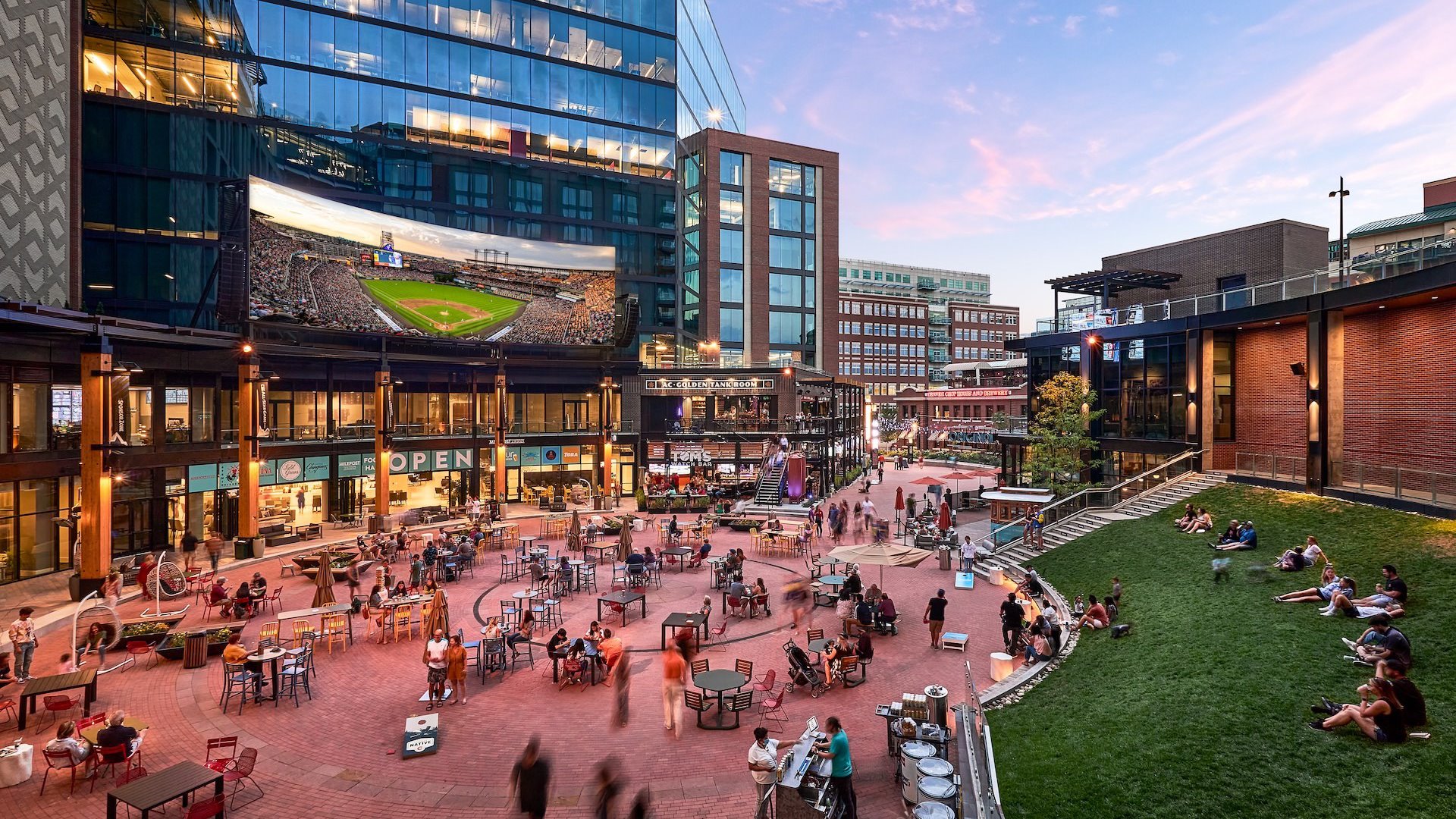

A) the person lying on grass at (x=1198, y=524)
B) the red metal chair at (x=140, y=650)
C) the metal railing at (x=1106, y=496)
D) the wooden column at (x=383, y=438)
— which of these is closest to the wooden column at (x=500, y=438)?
the wooden column at (x=383, y=438)

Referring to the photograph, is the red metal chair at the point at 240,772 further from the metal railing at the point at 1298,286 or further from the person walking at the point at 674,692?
the metal railing at the point at 1298,286

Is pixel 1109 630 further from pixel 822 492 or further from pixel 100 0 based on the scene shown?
pixel 100 0

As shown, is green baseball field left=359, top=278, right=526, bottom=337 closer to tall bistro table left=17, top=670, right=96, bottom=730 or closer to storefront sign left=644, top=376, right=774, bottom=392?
storefront sign left=644, top=376, right=774, bottom=392

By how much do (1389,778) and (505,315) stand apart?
140 ft

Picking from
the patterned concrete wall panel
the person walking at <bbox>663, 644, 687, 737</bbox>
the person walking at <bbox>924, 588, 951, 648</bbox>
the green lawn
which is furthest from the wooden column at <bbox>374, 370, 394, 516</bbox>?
the green lawn

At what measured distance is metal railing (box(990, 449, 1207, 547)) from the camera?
2817cm

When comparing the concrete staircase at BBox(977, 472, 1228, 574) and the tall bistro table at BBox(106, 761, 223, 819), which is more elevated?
the concrete staircase at BBox(977, 472, 1228, 574)

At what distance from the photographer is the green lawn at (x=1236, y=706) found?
28.1 ft

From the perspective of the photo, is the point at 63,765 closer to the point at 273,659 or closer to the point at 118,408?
the point at 273,659

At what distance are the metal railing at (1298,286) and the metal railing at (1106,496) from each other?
6.84m

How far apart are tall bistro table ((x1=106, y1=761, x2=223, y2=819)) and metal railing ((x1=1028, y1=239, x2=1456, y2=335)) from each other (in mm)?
30035

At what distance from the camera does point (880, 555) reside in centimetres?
1861

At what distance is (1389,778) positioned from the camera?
27.3 ft

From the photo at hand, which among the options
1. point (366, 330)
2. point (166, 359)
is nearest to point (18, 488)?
point (166, 359)
